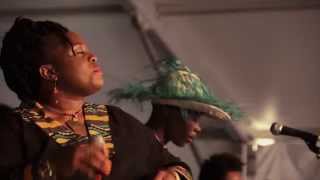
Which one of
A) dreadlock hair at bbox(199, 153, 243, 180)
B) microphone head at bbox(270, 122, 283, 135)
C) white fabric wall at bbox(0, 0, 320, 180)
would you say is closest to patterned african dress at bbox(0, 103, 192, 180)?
microphone head at bbox(270, 122, 283, 135)

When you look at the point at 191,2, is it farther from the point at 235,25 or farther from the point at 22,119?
the point at 22,119

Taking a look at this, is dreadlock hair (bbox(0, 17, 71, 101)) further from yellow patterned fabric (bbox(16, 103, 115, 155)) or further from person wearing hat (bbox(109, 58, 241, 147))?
person wearing hat (bbox(109, 58, 241, 147))

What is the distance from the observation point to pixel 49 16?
298 centimetres

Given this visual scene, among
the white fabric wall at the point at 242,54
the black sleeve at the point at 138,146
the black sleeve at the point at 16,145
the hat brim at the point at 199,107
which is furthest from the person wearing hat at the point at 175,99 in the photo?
the white fabric wall at the point at 242,54

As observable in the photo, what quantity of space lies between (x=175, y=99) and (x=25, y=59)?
0.62m

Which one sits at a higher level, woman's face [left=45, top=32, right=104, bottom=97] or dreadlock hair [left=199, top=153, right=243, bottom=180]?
woman's face [left=45, top=32, right=104, bottom=97]

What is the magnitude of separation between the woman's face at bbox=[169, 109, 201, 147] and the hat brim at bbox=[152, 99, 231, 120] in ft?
0.17

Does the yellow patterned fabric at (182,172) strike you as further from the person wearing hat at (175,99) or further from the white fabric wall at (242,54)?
the white fabric wall at (242,54)

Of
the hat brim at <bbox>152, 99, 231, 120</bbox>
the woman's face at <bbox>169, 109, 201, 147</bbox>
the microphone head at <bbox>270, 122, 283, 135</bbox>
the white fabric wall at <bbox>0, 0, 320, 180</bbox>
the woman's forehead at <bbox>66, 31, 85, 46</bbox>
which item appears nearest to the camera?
the woman's forehead at <bbox>66, 31, 85, 46</bbox>

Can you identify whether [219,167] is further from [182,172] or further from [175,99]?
[182,172]

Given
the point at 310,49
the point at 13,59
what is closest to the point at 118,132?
the point at 13,59

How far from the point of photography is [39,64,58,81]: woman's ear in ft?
3.02

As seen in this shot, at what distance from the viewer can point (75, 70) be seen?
0.92 meters

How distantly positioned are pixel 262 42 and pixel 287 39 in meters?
0.11
